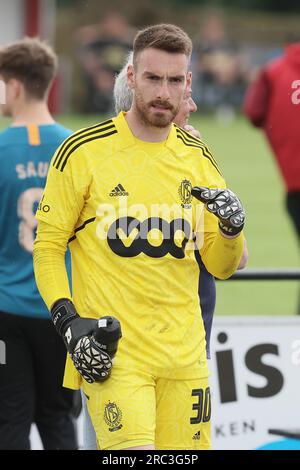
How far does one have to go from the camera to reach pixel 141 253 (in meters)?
4.73

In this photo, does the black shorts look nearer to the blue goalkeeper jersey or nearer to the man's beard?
the blue goalkeeper jersey

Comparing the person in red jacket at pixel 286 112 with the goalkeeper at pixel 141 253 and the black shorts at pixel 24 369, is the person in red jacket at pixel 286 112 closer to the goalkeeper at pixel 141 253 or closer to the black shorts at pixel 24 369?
the black shorts at pixel 24 369

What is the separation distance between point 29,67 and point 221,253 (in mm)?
1995

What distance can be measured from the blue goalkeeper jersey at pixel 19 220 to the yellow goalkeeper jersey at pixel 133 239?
46.0 inches

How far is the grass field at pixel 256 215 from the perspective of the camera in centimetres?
1158

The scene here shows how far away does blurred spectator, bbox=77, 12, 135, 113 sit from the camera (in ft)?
127

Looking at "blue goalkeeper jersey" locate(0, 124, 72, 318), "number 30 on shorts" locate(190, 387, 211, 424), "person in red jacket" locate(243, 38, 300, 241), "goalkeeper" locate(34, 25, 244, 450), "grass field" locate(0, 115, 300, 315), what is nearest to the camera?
"goalkeeper" locate(34, 25, 244, 450)

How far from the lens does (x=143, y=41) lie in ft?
15.5

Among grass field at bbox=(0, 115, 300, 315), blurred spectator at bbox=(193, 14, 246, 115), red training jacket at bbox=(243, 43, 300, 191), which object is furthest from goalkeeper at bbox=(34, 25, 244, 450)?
blurred spectator at bbox=(193, 14, 246, 115)

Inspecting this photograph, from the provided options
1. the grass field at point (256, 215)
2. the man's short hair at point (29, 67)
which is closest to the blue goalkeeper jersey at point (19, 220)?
the man's short hair at point (29, 67)

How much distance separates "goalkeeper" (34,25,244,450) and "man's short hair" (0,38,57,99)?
1.50 m

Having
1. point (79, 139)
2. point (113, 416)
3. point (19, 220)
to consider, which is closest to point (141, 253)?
point (79, 139)

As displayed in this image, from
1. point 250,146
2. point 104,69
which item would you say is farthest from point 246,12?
point 250,146

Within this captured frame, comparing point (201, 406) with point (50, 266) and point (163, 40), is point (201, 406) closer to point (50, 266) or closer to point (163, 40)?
point (50, 266)
